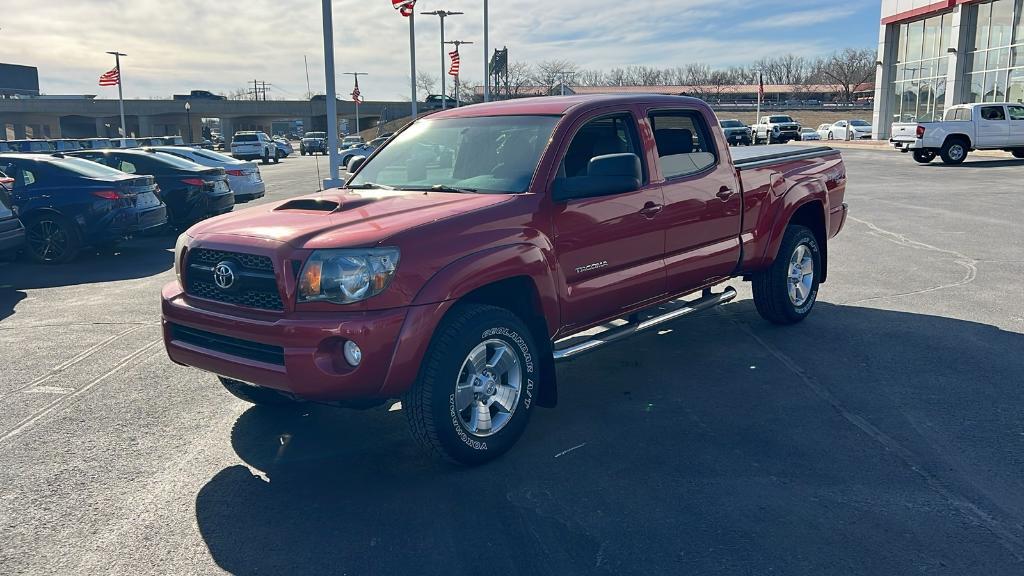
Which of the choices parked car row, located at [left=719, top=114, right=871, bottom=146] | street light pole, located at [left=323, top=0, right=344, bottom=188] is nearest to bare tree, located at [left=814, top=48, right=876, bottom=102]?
parked car row, located at [left=719, top=114, right=871, bottom=146]

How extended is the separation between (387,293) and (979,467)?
125 inches

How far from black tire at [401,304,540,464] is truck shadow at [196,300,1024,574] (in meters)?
0.15

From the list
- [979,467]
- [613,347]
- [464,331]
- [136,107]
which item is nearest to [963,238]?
[613,347]

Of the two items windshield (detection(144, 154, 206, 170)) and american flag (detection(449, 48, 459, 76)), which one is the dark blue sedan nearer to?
windshield (detection(144, 154, 206, 170))

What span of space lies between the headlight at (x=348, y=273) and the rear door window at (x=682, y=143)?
248 cm

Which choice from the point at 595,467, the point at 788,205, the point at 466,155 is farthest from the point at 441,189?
the point at 788,205

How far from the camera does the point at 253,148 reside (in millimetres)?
47781

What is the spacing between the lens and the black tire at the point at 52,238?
11.5 metres

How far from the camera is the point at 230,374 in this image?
4199 mm

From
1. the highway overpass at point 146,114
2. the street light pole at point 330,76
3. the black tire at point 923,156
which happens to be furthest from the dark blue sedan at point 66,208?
the highway overpass at point 146,114

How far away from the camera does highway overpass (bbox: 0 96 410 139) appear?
92.3 metres

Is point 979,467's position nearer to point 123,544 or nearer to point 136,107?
point 123,544

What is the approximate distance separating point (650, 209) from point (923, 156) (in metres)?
27.7

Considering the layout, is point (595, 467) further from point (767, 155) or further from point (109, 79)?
point (109, 79)
